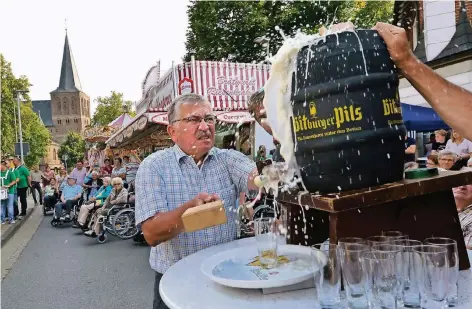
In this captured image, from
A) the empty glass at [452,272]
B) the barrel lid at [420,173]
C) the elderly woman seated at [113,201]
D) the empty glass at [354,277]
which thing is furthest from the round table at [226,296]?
the elderly woman seated at [113,201]

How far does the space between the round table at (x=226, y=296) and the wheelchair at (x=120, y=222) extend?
25.0ft

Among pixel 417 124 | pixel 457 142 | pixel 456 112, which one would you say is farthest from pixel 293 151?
pixel 417 124

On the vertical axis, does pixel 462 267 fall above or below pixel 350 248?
below

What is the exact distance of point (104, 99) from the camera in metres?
59.7

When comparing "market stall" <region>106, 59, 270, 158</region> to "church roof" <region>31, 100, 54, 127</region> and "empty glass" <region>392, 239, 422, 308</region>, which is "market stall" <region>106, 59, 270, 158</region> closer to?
"empty glass" <region>392, 239, 422, 308</region>

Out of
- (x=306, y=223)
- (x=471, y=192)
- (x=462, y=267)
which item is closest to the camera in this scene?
(x=462, y=267)

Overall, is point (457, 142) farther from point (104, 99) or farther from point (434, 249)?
point (104, 99)

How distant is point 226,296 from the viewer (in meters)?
1.39

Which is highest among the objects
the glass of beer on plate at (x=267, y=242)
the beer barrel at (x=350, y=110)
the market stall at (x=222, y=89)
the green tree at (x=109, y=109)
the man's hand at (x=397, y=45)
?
the green tree at (x=109, y=109)

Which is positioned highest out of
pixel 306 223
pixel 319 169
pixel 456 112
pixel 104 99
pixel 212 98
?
pixel 104 99

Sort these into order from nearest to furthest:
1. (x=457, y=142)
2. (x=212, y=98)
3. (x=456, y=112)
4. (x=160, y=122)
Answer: (x=456, y=112) → (x=457, y=142) → (x=160, y=122) → (x=212, y=98)

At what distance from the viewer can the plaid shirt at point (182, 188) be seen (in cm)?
214

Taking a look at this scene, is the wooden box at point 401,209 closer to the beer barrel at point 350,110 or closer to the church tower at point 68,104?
the beer barrel at point 350,110

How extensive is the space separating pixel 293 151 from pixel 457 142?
6.84 m
